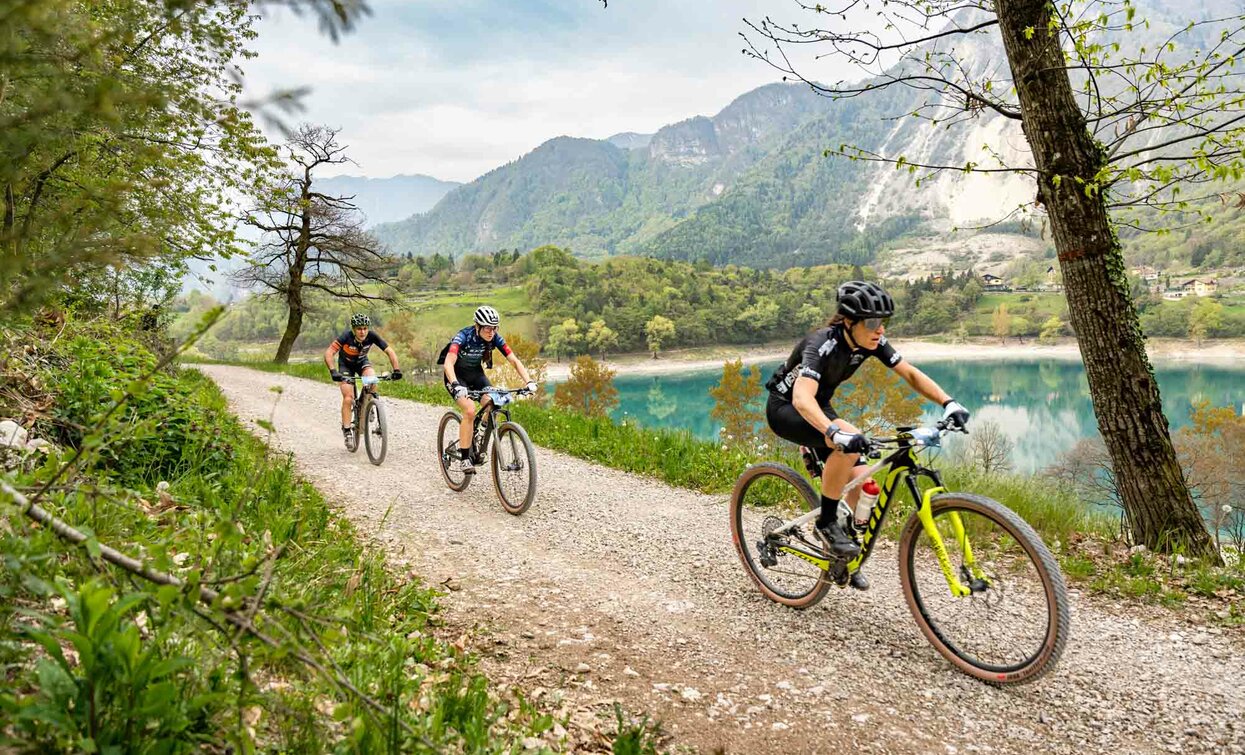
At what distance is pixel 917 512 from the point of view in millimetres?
4559

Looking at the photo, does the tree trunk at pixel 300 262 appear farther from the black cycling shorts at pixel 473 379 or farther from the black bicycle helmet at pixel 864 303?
the black bicycle helmet at pixel 864 303

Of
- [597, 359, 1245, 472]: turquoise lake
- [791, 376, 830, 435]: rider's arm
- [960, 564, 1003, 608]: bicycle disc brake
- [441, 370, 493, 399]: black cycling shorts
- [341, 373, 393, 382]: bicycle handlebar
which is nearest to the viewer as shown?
[960, 564, 1003, 608]: bicycle disc brake

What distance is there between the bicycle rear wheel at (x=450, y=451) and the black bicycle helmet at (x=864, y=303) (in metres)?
6.08

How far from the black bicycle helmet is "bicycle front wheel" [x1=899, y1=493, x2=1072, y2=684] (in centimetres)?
138

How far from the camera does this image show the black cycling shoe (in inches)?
196

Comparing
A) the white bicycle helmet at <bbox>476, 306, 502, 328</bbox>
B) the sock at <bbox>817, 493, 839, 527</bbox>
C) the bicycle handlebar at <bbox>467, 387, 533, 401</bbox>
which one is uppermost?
the white bicycle helmet at <bbox>476, 306, 502, 328</bbox>

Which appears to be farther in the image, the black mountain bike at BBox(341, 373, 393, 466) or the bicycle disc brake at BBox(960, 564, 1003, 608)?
the black mountain bike at BBox(341, 373, 393, 466)

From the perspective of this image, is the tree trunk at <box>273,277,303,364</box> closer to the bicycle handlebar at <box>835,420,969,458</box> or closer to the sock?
the sock

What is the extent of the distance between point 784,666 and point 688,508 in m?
4.15

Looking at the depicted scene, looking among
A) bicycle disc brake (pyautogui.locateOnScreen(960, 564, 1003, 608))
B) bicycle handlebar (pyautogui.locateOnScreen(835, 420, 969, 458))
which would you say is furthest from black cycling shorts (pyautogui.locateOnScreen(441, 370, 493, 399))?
bicycle disc brake (pyautogui.locateOnScreen(960, 564, 1003, 608))

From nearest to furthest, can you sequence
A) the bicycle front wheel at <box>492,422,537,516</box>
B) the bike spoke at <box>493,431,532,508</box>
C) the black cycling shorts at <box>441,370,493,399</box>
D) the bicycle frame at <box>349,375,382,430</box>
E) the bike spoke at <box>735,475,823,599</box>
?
the bike spoke at <box>735,475,823,599</box> → the bicycle front wheel at <box>492,422,537,516</box> → the bike spoke at <box>493,431,532,508</box> → the black cycling shorts at <box>441,370,493,399</box> → the bicycle frame at <box>349,375,382,430</box>

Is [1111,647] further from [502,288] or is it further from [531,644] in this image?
[502,288]

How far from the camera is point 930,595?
4.67 m

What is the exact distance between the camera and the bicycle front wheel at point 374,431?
11117mm
